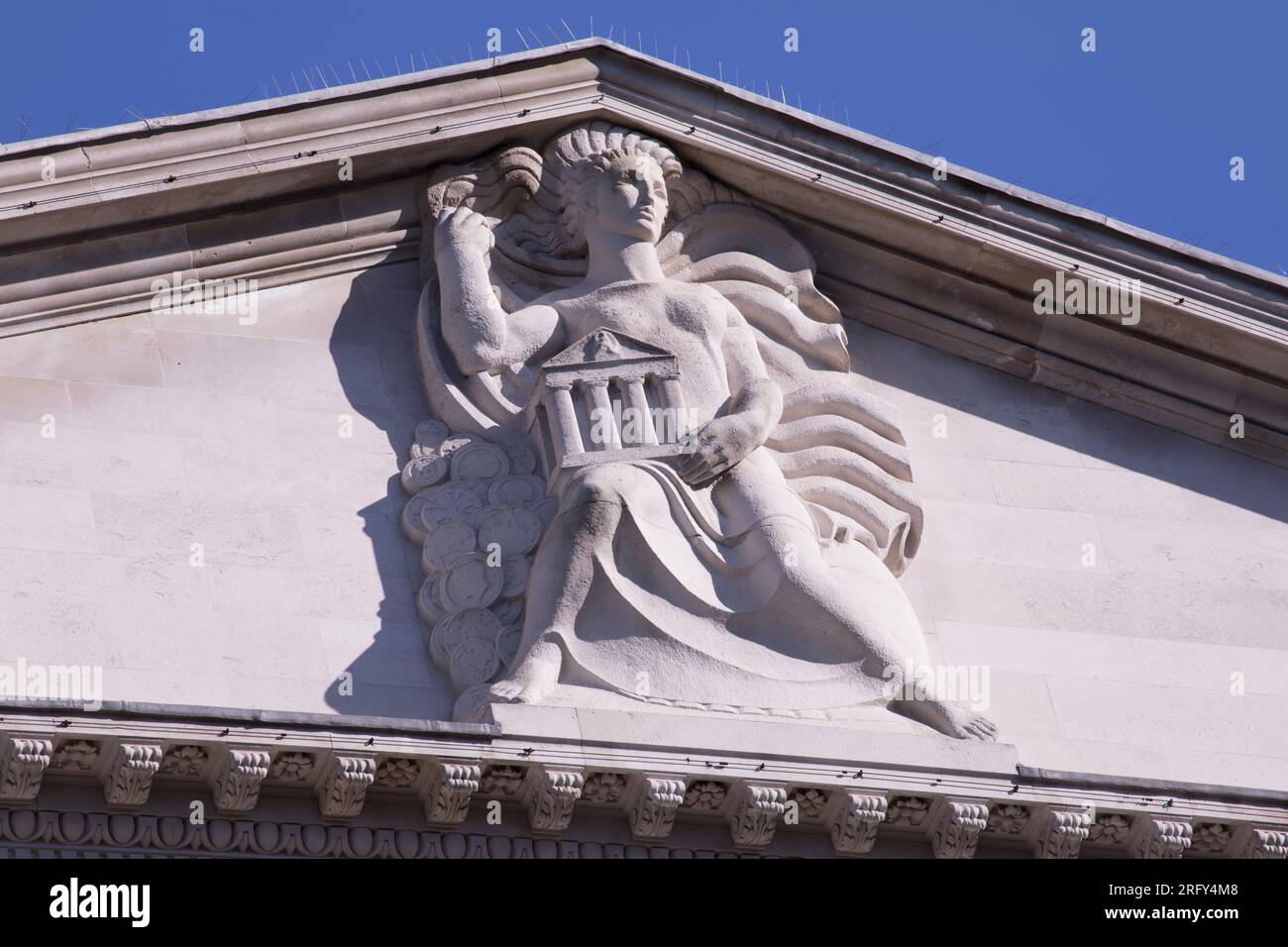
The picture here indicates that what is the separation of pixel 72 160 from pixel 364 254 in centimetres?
186

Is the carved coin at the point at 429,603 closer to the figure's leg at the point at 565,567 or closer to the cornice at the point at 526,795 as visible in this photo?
the figure's leg at the point at 565,567

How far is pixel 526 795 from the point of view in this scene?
46.2ft

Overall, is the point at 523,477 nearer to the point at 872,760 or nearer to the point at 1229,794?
the point at 872,760

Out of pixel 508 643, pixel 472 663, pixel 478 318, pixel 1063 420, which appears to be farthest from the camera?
pixel 1063 420

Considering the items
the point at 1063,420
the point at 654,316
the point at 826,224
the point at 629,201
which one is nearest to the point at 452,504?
the point at 654,316

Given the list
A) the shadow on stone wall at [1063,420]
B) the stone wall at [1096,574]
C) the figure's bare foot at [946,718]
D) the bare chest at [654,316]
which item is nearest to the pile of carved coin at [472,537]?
the bare chest at [654,316]

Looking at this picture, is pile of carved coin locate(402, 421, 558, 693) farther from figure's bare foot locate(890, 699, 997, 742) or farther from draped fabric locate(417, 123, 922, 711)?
figure's bare foot locate(890, 699, 997, 742)

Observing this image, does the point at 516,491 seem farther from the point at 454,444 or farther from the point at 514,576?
the point at 514,576

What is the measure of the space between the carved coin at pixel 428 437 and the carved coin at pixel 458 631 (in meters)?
1.18

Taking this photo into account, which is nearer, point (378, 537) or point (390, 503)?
point (378, 537)

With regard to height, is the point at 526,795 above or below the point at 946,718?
below

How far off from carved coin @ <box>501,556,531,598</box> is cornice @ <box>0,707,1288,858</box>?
1215mm

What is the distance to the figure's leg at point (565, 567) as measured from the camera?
14.7 m

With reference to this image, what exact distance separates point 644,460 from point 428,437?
131cm
